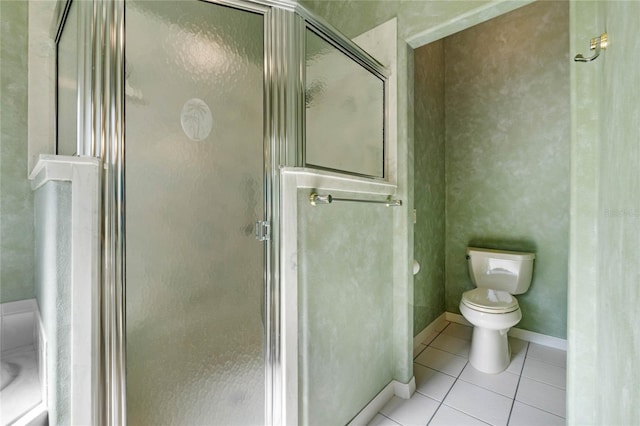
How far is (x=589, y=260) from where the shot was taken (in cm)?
111

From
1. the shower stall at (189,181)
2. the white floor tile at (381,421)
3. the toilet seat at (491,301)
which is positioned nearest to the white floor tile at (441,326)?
the toilet seat at (491,301)

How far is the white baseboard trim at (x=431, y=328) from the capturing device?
7.28 feet

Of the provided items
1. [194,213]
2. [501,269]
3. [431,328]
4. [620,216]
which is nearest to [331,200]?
[194,213]

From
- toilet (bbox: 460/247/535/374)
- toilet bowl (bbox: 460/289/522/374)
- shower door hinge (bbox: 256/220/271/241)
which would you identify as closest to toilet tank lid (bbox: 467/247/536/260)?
toilet (bbox: 460/247/535/374)

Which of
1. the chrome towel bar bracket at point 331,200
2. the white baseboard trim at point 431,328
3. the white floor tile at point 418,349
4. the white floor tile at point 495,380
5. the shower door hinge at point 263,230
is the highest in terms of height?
the chrome towel bar bracket at point 331,200

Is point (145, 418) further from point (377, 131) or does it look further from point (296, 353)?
point (377, 131)

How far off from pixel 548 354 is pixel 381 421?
1580mm

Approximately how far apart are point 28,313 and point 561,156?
350cm

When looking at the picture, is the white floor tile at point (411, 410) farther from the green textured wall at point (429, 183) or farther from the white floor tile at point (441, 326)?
the white floor tile at point (441, 326)

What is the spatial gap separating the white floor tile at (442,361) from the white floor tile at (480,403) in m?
0.16

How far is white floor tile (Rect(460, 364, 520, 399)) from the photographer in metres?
1.67

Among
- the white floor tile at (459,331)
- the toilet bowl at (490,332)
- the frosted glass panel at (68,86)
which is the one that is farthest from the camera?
the white floor tile at (459,331)

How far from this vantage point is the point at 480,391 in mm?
1661

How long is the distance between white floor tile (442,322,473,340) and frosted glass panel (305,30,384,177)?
1.75 meters
